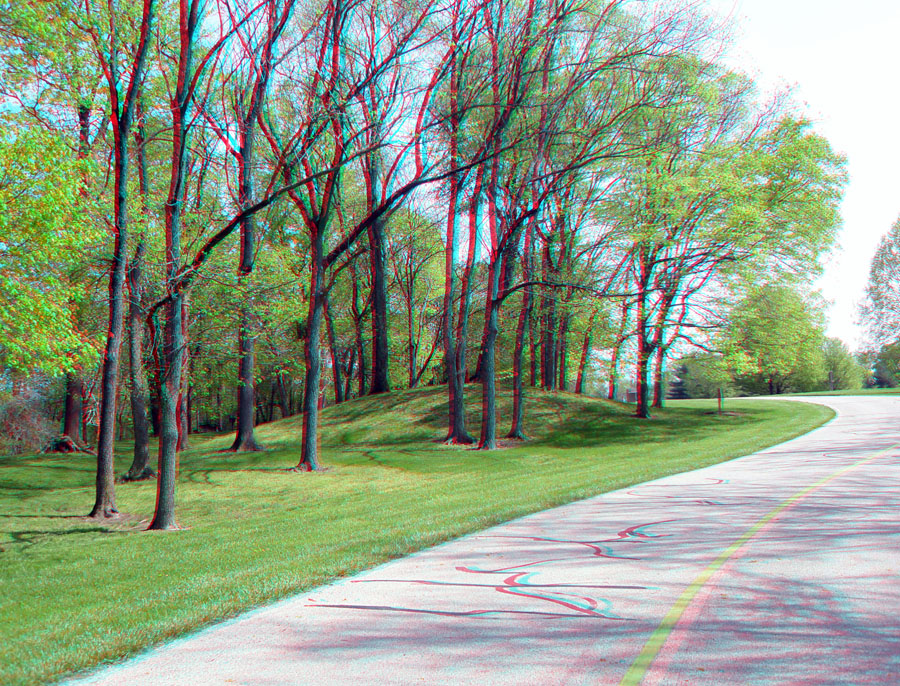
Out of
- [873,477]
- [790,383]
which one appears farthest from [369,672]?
[790,383]

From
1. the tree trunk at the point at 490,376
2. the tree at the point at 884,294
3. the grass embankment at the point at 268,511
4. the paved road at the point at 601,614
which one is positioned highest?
the tree at the point at 884,294

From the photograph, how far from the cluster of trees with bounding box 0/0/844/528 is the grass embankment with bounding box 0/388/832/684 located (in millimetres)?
1899

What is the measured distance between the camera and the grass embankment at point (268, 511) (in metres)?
5.63

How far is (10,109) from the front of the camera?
50.5 feet

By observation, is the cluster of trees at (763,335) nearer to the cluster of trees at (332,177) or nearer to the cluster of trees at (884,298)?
the cluster of trees at (332,177)

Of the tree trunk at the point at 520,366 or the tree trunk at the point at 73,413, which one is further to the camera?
the tree trunk at the point at 73,413

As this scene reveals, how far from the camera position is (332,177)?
2167cm

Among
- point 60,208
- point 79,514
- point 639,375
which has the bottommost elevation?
point 79,514

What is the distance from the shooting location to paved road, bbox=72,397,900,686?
390 centimetres

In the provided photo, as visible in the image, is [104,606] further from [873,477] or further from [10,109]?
[10,109]

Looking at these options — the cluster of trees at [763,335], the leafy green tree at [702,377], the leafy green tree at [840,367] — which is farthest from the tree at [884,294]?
the leafy green tree at [840,367]

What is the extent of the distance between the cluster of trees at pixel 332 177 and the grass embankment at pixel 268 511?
190 cm

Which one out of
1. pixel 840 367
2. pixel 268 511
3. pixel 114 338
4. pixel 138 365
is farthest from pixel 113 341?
pixel 840 367

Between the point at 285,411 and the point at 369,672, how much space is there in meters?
50.6
